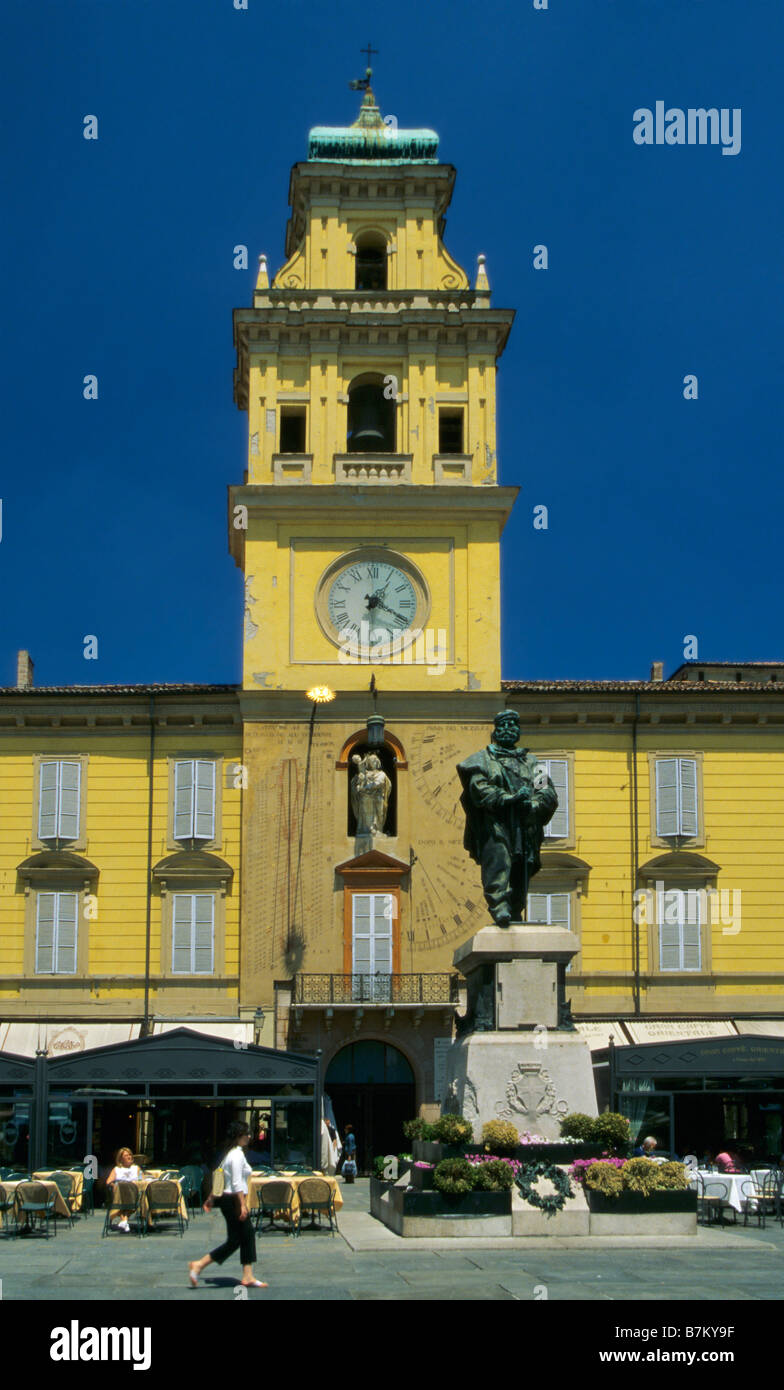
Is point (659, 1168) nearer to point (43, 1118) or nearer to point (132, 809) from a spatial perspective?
point (43, 1118)

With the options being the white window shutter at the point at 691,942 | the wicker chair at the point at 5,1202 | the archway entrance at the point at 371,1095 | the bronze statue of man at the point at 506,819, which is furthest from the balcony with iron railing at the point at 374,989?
the bronze statue of man at the point at 506,819

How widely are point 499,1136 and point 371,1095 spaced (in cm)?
1773

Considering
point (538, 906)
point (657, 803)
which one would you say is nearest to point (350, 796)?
point (538, 906)

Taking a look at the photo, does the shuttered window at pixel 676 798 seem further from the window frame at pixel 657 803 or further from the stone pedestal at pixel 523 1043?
the stone pedestal at pixel 523 1043

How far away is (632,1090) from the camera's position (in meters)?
33.5

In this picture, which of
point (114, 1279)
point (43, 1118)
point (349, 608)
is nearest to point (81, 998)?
point (43, 1118)

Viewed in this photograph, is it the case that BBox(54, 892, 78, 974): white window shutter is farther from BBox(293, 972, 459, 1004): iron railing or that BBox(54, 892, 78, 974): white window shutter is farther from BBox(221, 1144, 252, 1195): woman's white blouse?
BBox(221, 1144, 252, 1195): woman's white blouse

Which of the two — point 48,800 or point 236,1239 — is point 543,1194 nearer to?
point 236,1239

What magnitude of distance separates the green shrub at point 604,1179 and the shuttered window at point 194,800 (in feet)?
65.4

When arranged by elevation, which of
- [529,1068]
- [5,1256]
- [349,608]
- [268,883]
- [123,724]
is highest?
[349,608]

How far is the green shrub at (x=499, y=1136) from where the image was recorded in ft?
63.8

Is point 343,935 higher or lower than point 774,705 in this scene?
lower

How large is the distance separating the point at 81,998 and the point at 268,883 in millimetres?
4652

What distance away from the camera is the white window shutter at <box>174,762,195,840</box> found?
3816cm
